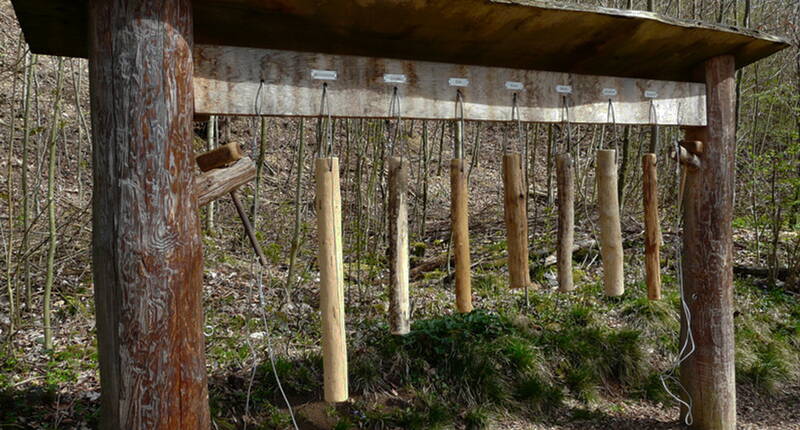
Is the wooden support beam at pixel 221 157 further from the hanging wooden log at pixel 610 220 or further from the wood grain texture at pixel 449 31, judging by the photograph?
the hanging wooden log at pixel 610 220

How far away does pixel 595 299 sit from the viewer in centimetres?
653

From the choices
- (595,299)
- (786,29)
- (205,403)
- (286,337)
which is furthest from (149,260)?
(786,29)

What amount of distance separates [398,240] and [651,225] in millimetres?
1721

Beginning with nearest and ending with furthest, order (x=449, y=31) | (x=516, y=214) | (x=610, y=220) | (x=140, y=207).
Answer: (x=140, y=207) < (x=449, y=31) < (x=516, y=214) < (x=610, y=220)

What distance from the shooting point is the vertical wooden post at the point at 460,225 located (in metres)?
2.89

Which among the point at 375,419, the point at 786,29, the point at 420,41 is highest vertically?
the point at 786,29

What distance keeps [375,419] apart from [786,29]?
7719 mm

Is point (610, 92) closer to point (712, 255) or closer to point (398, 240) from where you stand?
point (712, 255)

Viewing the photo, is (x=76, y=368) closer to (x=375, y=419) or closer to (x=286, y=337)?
(x=286, y=337)

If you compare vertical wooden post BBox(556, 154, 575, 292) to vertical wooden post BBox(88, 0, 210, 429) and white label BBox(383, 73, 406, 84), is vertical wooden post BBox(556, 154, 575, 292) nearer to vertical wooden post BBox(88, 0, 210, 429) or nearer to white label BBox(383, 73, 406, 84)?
white label BBox(383, 73, 406, 84)

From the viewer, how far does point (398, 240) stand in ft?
8.96

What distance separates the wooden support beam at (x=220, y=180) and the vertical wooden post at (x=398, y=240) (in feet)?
2.15

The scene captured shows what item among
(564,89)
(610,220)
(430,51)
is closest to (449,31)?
(430,51)

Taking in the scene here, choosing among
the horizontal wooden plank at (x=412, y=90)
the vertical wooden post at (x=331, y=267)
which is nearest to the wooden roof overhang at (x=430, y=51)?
the horizontal wooden plank at (x=412, y=90)
